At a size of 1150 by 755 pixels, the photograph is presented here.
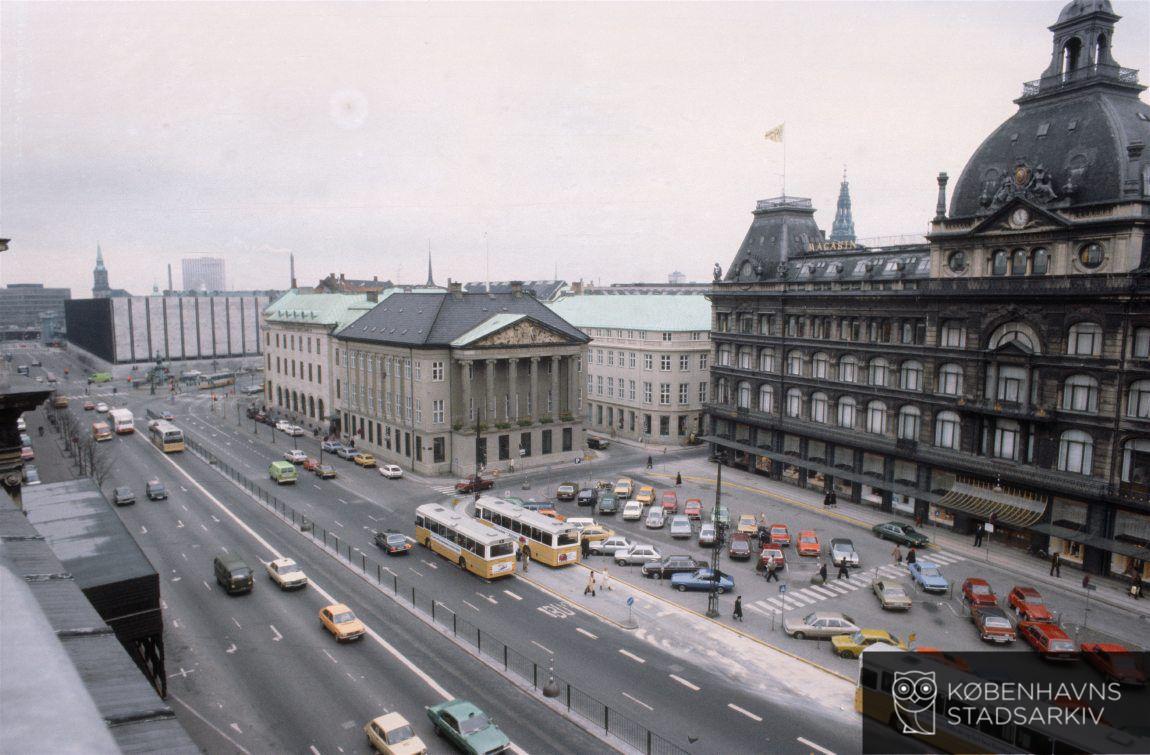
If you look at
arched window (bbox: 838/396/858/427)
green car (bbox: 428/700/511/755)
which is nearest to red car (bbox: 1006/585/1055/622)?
arched window (bbox: 838/396/858/427)

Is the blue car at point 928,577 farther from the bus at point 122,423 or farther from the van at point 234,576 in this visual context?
the bus at point 122,423

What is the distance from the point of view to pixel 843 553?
48.9 metres

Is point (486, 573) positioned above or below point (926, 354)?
below

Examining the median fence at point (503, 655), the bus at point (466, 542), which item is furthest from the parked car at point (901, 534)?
the median fence at point (503, 655)

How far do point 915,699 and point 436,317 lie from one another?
199ft

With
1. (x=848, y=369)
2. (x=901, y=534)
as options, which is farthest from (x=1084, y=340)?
(x=848, y=369)

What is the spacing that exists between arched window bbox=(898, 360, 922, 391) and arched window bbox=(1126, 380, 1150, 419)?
1522 centimetres

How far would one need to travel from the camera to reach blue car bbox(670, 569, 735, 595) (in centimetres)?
4438

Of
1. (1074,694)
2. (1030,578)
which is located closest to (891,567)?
(1030,578)

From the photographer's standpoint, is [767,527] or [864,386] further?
[864,386]

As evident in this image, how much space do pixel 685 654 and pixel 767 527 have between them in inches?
870

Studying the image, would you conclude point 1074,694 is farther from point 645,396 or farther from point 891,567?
point 645,396

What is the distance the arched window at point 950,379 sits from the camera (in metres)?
55.9

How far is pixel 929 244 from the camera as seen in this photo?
60.0 meters
